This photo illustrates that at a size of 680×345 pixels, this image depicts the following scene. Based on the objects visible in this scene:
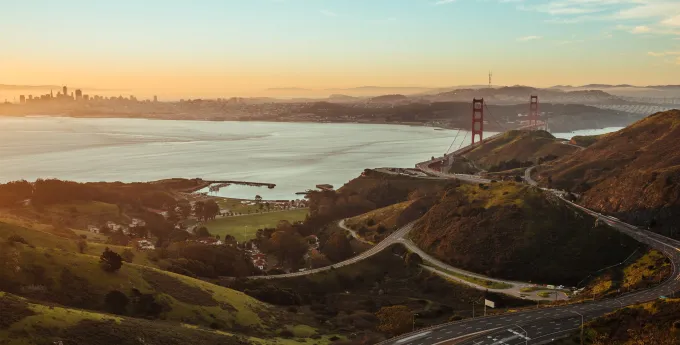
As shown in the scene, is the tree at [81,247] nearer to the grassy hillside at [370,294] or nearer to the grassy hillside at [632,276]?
the grassy hillside at [370,294]

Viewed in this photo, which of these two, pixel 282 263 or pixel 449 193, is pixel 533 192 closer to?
pixel 449 193

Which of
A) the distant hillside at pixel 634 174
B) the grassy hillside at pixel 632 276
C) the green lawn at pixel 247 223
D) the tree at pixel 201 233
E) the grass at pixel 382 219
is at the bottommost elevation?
the green lawn at pixel 247 223

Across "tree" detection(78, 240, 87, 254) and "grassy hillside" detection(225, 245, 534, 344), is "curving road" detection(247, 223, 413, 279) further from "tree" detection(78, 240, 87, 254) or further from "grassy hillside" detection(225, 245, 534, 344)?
"tree" detection(78, 240, 87, 254)

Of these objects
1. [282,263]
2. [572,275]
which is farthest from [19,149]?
[572,275]

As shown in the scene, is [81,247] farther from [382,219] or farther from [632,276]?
[632,276]

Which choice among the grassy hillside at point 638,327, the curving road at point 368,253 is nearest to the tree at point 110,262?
the curving road at point 368,253

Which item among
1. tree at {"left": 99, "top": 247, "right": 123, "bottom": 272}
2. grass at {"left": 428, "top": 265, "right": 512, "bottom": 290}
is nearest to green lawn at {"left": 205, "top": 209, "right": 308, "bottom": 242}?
grass at {"left": 428, "top": 265, "right": 512, "bottom": 290}
